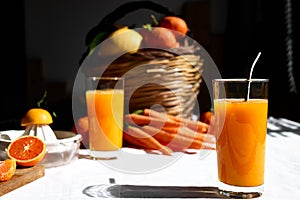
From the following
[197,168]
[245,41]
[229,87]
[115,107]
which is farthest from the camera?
[245,41]

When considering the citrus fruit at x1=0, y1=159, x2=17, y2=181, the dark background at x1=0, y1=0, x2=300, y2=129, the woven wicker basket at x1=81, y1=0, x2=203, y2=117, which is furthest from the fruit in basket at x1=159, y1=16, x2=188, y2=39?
the dark background at x1=0, y1=0, x2=300, y2=129

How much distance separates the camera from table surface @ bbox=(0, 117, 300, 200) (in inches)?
34.5

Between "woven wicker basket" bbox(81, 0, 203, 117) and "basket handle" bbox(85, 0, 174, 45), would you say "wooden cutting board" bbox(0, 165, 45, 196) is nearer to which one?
"woven wicker basket" bbox(81, 0, 203, 117)

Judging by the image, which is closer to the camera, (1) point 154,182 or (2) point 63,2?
(1) point 154,182

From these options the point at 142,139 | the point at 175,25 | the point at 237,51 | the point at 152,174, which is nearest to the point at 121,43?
the point at 175,25

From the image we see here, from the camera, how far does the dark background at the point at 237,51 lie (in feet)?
9.37

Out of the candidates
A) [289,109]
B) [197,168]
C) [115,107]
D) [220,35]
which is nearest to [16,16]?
[220,35]

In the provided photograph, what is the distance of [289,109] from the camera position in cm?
234

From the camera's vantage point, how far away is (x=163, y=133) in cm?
135

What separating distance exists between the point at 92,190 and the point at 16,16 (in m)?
3.24

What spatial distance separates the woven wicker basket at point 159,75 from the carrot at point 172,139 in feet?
0.57

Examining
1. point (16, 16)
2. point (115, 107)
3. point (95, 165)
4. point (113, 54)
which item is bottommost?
point (95, 165)

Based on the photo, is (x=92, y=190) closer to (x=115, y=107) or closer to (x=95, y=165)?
(x=95, y=165)

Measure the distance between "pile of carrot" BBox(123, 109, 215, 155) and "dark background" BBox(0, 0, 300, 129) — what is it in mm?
995
